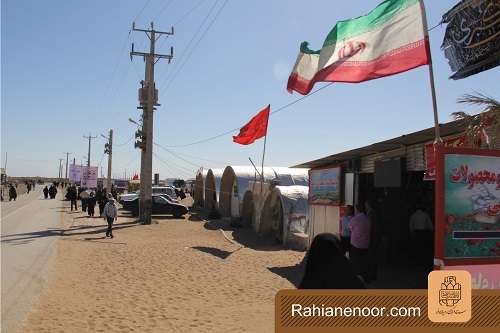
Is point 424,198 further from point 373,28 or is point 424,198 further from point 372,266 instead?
point 373,28

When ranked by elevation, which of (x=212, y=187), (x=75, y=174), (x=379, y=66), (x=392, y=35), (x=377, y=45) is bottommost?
(x=212, y=187)

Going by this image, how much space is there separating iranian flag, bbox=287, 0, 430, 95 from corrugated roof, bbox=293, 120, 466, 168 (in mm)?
2574

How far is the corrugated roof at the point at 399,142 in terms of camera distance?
9803 mm

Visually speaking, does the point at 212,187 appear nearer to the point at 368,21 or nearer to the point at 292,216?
the point at 292,216

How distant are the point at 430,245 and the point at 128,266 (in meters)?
7.79

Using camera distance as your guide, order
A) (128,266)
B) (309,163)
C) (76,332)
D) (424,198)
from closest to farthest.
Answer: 1. (76,332)
2. (128,266)
3. (424,198)
4. (309,163)

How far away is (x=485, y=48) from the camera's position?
1003cm

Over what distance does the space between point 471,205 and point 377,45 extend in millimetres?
2497

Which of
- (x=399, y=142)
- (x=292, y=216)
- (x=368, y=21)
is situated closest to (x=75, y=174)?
(x=292, y=216)

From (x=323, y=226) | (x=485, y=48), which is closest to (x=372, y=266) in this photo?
(x=323, y=226)

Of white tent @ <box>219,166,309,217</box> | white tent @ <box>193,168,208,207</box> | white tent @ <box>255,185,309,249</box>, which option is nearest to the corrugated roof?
white tent @ <box>255,185,309,249</box>

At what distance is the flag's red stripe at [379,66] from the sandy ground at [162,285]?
12.6ft

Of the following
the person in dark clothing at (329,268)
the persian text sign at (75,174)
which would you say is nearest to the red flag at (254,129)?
the person in dark clothing at (329,268)

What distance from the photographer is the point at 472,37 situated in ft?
34.4
